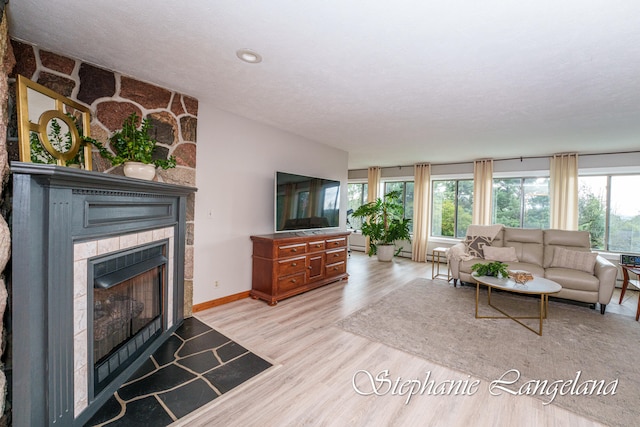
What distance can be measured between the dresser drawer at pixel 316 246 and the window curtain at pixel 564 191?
174 inches

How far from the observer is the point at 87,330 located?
5.52 ft

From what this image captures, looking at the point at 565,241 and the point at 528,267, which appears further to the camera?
the point at 565,241

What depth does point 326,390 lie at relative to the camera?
193cm

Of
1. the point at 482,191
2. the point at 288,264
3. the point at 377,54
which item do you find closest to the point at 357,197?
the point at 482,191

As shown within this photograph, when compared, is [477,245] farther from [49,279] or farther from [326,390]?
[49,279]

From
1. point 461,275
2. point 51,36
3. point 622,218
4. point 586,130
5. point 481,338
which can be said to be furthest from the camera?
point 622,218

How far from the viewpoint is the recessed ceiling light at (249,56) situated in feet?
6.65

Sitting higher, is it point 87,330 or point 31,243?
point 31,243

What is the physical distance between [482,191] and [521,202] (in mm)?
817

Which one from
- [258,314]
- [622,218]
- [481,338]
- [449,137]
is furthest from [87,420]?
[622,218]

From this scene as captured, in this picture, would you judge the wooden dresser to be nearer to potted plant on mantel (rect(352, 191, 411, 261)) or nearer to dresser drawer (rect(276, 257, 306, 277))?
dresser drawer (rect(276, 257, 306, 277))

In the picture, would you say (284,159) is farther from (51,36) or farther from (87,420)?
(87,420)

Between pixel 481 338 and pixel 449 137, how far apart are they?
2.85 metres

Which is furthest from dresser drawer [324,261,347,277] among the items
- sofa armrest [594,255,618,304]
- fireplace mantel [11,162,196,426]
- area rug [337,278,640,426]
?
sofa armrest [594,255,618,304]
